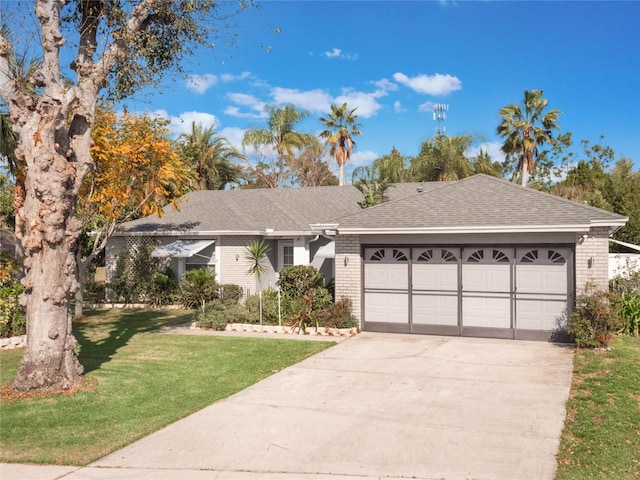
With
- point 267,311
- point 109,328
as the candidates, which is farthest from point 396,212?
point 109,328

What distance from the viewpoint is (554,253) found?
1345 cm

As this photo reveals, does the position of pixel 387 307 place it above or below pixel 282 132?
below

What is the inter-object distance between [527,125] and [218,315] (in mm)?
27213

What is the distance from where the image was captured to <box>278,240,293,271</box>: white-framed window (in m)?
21.0

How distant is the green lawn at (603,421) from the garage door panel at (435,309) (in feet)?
11.8

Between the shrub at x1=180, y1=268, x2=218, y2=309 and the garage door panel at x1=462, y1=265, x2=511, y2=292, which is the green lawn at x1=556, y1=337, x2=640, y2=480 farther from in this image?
the shrub at x1=180, y1=268, x2=218, y2=309

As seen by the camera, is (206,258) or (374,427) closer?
(374,427)

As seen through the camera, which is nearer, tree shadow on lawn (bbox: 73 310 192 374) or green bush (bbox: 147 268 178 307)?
tree shadow on lawn (bbox: 73 310 192 374)

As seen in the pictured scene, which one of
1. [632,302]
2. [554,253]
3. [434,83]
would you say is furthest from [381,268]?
[434,83]

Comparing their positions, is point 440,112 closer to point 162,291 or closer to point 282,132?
point 282,132

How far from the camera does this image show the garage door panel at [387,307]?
49.1 feet

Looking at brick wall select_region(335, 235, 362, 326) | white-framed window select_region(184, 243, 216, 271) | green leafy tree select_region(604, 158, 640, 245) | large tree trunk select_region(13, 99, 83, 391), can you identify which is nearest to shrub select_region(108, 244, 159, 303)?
white-framed window select_region(184, 243, 216, 271)

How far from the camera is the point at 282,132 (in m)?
40.3

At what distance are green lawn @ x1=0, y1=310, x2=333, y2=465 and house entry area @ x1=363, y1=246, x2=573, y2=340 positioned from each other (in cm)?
267
